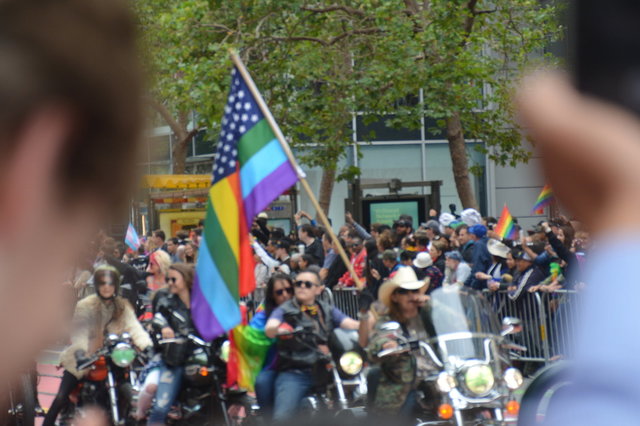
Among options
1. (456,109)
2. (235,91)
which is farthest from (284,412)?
(456,109)

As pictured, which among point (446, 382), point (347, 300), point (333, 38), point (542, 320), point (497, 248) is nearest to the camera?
point (446, 382)

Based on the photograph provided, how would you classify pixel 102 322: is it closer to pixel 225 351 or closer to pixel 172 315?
pixel 172 315

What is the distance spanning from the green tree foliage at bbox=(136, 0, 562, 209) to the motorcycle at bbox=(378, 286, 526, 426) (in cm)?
1082

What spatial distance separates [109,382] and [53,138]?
10418 mm

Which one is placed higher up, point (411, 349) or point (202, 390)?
point (411, 349)

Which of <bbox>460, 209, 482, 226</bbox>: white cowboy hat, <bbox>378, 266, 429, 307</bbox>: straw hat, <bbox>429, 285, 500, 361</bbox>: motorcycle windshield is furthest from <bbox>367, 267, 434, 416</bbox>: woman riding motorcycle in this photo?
<bbox>460, 209, 482, 226</bbox>: white cowboy hat

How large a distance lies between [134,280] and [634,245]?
17450 mm

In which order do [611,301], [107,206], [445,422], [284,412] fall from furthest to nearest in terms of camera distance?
1. [284,412]
2. [445,422]
3. [107,206]
4. [611,301]

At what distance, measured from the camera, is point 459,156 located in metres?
22.2

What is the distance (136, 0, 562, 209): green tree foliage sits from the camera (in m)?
20.1

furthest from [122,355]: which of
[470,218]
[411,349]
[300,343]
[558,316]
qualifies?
[470,218]

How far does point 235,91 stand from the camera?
1122cm

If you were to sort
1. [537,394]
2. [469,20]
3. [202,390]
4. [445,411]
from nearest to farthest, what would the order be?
[537,394]
[445,411]
[202,390]
[469,20]

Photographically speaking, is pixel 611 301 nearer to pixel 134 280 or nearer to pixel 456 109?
pixel 134 280
